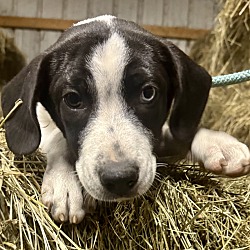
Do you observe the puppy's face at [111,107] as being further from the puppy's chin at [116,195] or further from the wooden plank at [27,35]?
the wooden plank at [27,35]

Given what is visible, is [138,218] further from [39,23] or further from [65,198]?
[39,23]

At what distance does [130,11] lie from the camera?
620 centimetres

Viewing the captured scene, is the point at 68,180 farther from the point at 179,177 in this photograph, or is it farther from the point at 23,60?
the point at 23,60

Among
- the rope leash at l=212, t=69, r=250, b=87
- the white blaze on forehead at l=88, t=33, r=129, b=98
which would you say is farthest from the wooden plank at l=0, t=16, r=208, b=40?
the white blaze on forehead at l=88, t=33, r=129, b=98

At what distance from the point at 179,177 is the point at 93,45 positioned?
21.8 inches

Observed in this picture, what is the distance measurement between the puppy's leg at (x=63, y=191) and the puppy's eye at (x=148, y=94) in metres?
0.34

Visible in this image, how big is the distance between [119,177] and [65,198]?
26 cm

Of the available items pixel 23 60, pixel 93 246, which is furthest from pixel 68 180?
pixel 23 60

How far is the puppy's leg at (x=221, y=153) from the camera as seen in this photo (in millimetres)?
2152

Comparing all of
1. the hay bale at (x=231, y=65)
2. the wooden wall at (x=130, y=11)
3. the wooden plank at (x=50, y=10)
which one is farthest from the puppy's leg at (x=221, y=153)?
the wooden plank at (x=50, y=10)

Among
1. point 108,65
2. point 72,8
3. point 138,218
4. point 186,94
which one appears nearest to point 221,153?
point 186,94

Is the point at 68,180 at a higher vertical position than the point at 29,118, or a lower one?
lower

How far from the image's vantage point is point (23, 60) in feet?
16.4

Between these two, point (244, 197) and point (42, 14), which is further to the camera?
point (42, 14)
